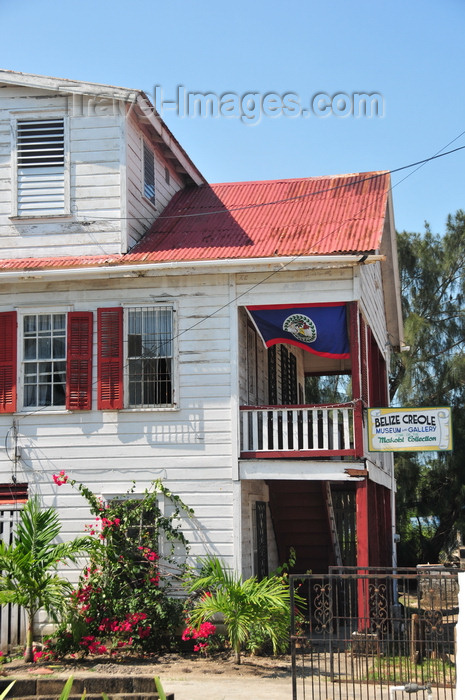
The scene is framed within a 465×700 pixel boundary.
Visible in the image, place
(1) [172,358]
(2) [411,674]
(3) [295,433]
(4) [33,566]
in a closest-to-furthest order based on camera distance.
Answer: (2) [411,674] < (4) [33,566] < (3) [295,433] < (1) [172,358]

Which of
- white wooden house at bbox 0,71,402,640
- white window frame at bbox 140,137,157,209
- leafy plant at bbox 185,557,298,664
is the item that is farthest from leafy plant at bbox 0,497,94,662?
white window frame at bbox 140,137,157,209

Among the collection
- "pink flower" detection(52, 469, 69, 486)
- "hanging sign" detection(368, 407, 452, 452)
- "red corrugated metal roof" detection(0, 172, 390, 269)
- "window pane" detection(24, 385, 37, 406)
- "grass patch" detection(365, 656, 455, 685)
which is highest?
"red corrugated metal roof" detection(0, 172, 390, 269)

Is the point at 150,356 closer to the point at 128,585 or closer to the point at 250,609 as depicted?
the point at 128,585

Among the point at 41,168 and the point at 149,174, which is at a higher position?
the point at 149,174

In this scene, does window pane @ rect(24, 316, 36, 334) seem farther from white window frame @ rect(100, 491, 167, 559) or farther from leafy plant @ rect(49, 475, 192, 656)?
white window frame @ rect(100, 491, 167, 559)

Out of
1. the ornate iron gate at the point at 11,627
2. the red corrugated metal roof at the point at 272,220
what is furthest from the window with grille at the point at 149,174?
the ornate iron gate at the point at 11,627

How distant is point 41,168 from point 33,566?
274 inches

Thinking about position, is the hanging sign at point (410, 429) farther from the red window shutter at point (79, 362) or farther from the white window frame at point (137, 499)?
the red window shutter at point (79, 362)

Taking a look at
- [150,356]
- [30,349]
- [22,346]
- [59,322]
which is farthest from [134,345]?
[22,346]

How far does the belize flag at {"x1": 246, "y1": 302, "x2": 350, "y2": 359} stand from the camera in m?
14.2

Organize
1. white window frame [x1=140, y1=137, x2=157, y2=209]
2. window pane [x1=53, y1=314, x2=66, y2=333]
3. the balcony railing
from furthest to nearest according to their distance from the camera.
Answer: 1. white window frame [x1=140, y1=137, x2=157, y2=209]
2. window pane [x1=53, y1=314, x2=66, y2=333]
3. the balcony railing

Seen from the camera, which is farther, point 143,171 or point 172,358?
point 143,171

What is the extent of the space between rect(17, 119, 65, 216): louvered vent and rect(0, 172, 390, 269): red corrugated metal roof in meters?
1.00

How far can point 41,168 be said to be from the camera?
15.7 metres
